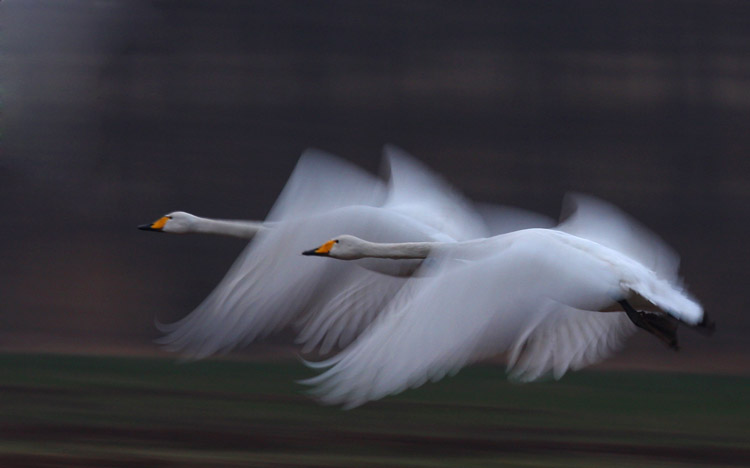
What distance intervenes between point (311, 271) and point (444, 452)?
1339 millimetres

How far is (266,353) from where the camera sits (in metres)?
12.3

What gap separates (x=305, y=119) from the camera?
43.9 ft

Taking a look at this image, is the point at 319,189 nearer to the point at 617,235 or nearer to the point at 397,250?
the point at 397,250

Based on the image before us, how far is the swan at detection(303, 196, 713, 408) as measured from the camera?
532 cm

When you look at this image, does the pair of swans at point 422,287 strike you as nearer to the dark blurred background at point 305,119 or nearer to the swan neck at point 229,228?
the swan neck at point 229,228

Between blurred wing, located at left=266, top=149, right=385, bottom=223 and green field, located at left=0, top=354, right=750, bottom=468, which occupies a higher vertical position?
blurred wing, located at left=266, top=149, right=385, bottom=223

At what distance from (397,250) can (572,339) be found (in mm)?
1032

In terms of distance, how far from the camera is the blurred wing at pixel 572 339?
710cm

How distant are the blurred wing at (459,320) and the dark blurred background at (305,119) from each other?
7.07 metres

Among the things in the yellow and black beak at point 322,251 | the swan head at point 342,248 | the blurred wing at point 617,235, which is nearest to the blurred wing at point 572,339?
the blurred wing at point 617,235

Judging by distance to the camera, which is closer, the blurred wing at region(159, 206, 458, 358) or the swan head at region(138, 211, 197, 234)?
the blurred wing at region(159, 206, 458, 358)

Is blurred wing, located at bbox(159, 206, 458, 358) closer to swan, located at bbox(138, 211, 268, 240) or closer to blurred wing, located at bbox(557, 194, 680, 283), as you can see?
blurred wing, located at bbox(557, 194, 680, 283)

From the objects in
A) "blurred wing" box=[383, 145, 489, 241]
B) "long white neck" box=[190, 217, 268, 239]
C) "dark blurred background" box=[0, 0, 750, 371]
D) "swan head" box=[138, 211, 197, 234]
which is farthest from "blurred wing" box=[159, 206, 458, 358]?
"dark blurred background" box=[0, 0, 750, 371]

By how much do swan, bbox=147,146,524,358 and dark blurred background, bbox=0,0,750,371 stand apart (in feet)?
18.2
